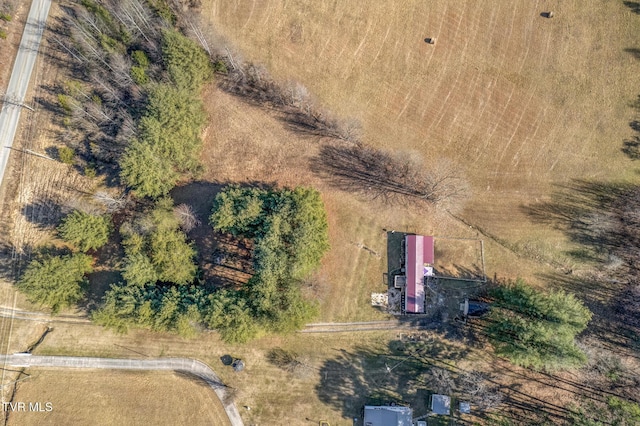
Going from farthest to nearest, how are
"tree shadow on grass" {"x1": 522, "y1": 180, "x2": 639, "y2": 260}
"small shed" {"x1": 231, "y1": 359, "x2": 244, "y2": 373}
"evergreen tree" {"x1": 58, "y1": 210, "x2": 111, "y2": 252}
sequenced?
"tree shadow on grass" {"x1": 522, "y1": 180, "x2": 639, "y2": 260} → "small shed" {"x1": 231, "y1": 359, "x2": 244, "y2": 373} → "evergreen tree" {"x1": 58, "y1": 210, "x2": 111, "y2": 252}

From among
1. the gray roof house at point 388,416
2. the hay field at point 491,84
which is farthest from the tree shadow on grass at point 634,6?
the gray roof house at point 388,416

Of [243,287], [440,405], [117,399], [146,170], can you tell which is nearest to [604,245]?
[440,405]

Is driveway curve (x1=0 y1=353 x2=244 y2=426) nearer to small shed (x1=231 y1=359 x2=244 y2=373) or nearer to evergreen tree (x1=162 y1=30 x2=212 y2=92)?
small shed (x1=231 y1=359 x2=244 y2=373)

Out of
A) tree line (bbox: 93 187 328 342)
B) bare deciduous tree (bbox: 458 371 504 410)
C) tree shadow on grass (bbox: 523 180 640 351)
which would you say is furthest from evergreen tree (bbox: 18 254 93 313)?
tree shadow on grass (bbox: 523 180 640 351)

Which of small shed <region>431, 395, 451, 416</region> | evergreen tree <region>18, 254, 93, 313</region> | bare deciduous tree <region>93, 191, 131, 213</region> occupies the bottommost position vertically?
small shed <region>431, 395, 451, 416</region>

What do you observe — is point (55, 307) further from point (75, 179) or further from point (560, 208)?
point (560, 208)

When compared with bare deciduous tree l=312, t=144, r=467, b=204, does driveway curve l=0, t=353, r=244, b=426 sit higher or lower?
lower

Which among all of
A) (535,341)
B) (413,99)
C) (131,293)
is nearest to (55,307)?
(131,293)
